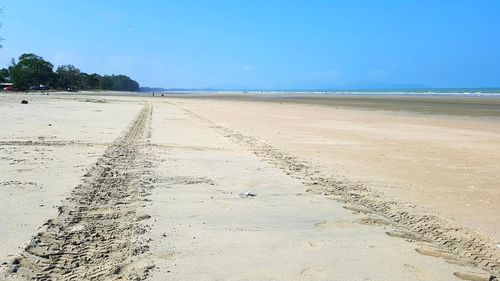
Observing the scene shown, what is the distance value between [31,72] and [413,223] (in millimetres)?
123328

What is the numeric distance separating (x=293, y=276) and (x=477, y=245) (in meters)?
2.21

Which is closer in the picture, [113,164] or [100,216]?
[100,216]

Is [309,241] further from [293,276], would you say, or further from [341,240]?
[293,276]

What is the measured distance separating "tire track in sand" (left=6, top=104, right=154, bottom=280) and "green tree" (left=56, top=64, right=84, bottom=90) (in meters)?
134

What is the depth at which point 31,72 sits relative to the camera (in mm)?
112688

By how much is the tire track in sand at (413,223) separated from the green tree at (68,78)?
134645mm

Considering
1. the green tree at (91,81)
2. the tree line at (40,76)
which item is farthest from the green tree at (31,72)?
the green tree at (91,81)

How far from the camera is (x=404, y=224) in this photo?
5152 millimetres

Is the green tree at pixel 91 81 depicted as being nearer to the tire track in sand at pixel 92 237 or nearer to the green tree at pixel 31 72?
the green tree at pixel 31 72

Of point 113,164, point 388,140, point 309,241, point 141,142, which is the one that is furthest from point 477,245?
point 388,140

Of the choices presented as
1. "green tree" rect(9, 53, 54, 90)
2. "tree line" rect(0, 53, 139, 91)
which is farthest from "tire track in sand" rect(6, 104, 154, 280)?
"green tree" rect(9, 53, 54, 90)

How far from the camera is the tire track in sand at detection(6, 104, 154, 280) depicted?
3.47 metres

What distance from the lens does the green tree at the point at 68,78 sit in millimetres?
132387

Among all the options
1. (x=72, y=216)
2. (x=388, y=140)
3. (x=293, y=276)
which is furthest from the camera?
(x=388, y=140)
